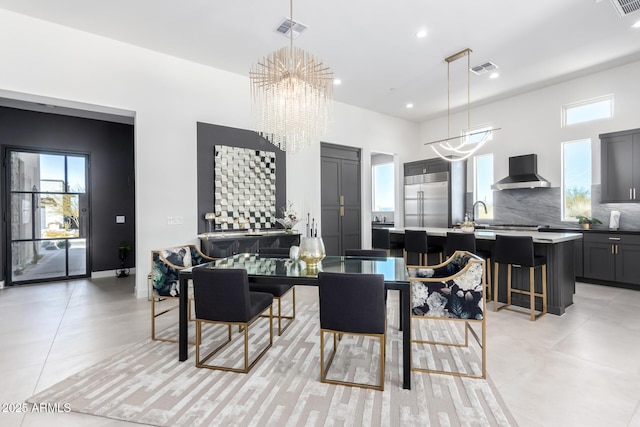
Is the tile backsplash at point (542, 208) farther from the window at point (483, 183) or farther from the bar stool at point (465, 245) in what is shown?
the bar stool at point (465, 245)

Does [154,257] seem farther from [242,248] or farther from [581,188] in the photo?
[581,188]

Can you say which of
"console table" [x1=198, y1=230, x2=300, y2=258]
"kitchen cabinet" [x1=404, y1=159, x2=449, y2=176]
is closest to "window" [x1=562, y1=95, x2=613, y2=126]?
"kitchen cabinet" [x1=404, y1=159, x2=449, y2=176]

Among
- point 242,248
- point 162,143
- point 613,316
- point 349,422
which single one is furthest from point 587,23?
point 162,143

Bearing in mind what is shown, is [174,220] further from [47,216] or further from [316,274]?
[316,274]

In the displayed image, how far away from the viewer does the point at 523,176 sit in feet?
20.1

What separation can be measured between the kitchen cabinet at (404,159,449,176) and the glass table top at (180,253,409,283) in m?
4.74

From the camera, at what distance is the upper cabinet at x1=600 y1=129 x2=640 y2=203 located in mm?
4781

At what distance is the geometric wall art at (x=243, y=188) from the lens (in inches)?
202

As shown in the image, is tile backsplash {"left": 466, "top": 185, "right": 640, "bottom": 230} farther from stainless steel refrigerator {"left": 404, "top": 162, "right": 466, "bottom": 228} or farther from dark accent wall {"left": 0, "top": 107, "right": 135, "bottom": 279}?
dark accent wall {"left": 0, "top": 107, "right": 135, "bottom": 279}

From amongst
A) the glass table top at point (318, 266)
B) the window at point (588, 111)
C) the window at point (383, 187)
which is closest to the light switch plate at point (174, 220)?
the glass table top at point (318, 266)

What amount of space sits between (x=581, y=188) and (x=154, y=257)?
275 inches

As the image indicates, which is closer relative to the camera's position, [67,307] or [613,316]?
[613,316]

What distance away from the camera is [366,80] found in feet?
18.6

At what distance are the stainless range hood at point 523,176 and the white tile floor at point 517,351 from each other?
2.21 metres
